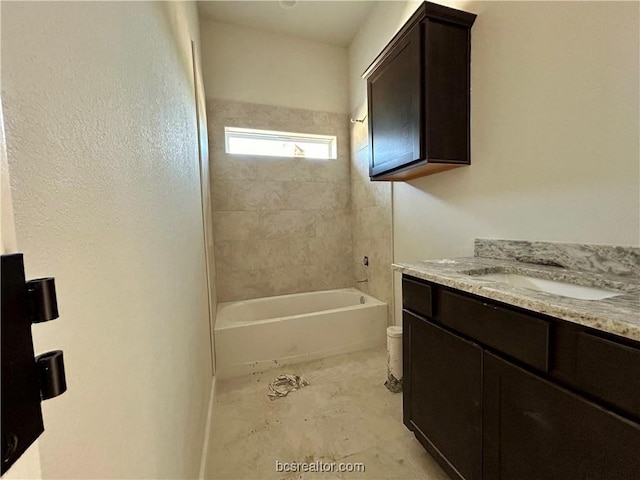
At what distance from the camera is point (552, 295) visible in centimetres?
83

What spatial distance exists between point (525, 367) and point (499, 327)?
0.41ft

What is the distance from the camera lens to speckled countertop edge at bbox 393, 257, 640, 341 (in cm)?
65

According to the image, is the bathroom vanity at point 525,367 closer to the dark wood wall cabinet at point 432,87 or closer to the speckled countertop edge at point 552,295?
the speckled countertop edge at point 552,295

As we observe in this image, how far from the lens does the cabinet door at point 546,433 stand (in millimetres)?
648

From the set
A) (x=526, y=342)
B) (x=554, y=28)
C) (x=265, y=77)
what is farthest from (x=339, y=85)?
(x=526, y=342)

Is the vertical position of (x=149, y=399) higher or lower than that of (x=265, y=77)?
lower

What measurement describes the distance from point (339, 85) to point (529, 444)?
3.33 meters

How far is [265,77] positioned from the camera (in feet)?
9.56

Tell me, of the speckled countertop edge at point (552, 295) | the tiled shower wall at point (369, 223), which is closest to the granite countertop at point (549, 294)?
the speckled countertop edge at point (552, 295)

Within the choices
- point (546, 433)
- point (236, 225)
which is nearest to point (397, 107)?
point (546, 433)

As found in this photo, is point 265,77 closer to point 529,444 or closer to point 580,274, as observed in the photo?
point 580,274

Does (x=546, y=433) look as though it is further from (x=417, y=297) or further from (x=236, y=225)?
(x=236, y=225)

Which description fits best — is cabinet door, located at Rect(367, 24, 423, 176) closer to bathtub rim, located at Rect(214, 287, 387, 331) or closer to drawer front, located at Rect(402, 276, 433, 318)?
drawer front, located at Rect(402, 276, 433, 318)

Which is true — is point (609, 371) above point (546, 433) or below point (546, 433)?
above
